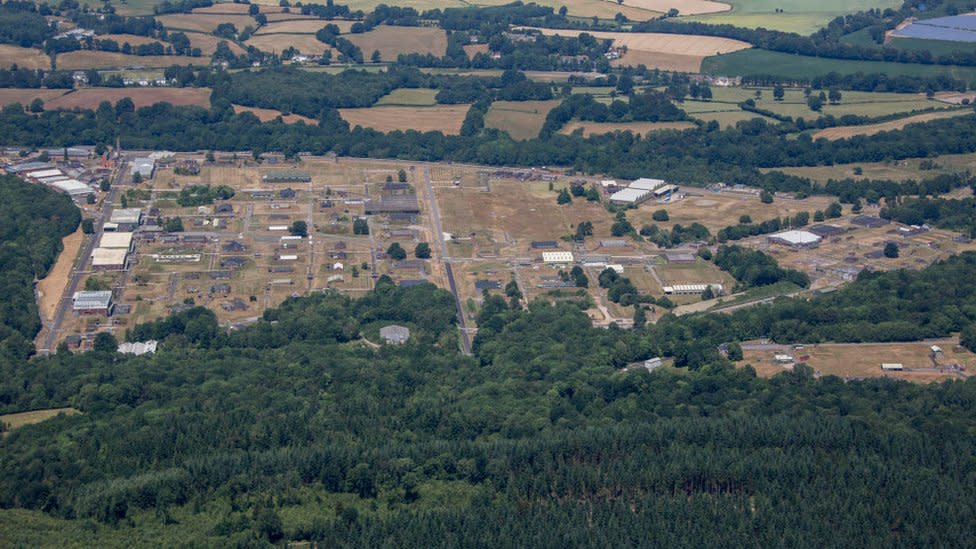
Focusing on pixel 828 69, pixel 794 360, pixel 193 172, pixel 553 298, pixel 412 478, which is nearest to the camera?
pixel 412 478

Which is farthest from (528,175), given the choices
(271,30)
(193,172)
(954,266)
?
(271,30)

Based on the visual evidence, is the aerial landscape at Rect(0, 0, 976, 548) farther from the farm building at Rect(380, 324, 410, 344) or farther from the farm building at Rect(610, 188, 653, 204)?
the farm building at Rect(610, 188, 653, 204)

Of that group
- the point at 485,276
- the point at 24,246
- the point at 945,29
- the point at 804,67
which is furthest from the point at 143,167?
the point at 945,29

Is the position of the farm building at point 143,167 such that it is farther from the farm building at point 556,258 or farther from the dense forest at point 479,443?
the farm building at point 556,258

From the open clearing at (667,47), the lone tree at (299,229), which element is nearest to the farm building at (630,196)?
the lone tree at (299,229)

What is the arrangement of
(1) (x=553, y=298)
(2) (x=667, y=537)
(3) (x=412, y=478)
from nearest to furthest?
1. (2) (x=667, y=537)
2. (3) (x=412, y=478)
3. (1) (x=553, y=298)

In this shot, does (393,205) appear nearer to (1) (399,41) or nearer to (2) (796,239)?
(2) (796,239)

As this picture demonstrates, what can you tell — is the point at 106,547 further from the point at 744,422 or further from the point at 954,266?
the point at 954,266
